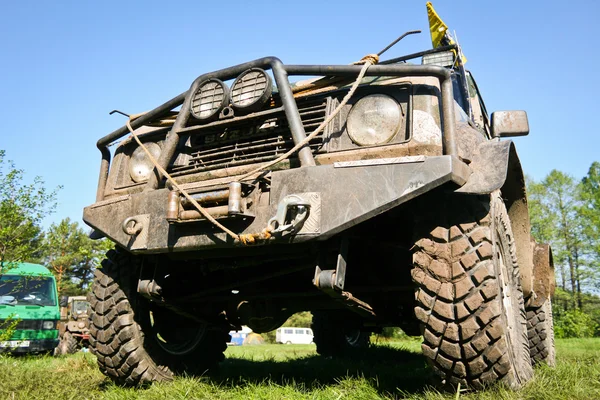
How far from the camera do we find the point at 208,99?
391cm

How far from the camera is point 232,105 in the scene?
3.77 meters

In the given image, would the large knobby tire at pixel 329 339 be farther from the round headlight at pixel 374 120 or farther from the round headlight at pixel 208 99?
the round headlight at pixel 374 120

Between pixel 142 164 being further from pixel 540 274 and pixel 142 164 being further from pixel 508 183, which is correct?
pixel 540 274

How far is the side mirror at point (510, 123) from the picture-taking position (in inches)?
171

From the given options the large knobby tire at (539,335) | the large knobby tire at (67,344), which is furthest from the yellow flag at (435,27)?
the large knobby tire at (67,344)

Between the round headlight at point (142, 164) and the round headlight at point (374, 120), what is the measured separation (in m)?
1.76

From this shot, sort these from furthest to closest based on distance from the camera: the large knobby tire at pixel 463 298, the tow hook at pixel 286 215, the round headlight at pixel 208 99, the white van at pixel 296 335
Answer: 1. the white van at pixel 296 335
2. the round headlight at pixel 208 99
3. the tow hook at pixel 286 215
4. the large knobby tire at pixel 463 298

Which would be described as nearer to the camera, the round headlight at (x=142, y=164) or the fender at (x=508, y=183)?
A: the fender at (x=508, y=183)

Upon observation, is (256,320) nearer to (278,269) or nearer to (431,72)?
(278,269)

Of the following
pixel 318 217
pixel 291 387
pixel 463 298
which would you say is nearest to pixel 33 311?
pixel 291 387

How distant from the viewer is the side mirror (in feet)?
14.3

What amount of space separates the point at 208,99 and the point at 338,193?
4.56ft

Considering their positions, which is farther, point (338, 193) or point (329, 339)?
point (329, 339)

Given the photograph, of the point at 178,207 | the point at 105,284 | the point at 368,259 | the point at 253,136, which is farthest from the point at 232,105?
the point at 105,284
